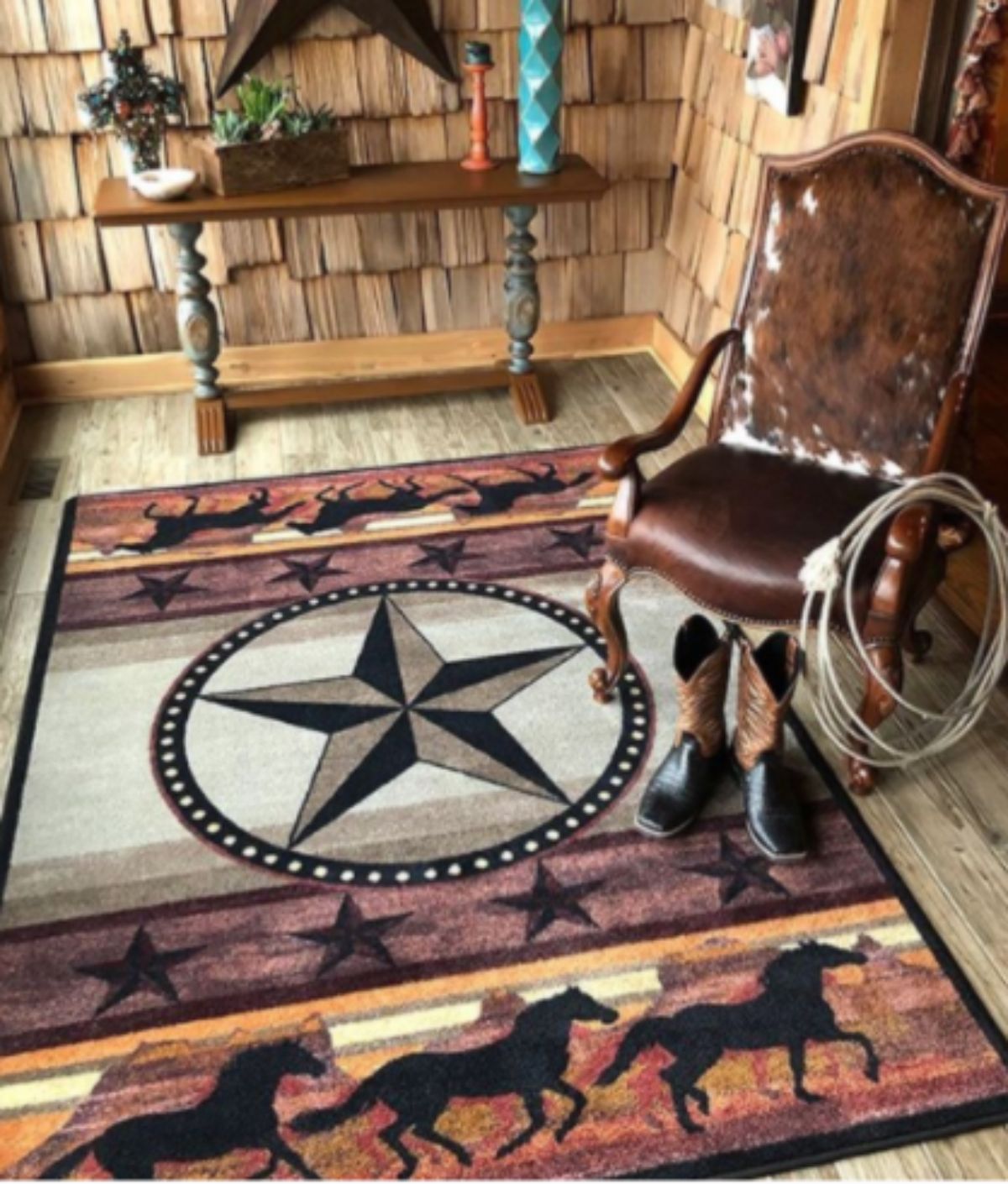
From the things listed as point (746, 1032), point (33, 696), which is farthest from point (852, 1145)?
point (33, 696)

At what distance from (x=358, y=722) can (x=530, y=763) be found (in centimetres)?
35

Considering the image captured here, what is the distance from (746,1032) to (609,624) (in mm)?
785

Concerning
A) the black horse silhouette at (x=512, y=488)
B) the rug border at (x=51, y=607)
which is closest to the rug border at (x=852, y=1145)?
the rug border at (x=51, y=607)

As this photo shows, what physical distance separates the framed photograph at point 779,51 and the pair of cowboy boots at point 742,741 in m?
1.39

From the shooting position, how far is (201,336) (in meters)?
3.29

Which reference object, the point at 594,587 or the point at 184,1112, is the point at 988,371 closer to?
the point at 594,587

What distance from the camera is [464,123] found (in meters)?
3.43

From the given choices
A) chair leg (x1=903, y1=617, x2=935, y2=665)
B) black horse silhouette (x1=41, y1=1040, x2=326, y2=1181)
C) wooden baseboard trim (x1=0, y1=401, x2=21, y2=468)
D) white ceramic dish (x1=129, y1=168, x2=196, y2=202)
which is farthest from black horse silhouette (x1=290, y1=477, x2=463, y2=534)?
black horse silhouette (x1=41, y1=1040, x2=326, y2=1181)

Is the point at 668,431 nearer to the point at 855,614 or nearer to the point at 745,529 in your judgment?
the point at 745,529

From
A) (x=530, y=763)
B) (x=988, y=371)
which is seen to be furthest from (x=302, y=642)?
(x=988, y=371)

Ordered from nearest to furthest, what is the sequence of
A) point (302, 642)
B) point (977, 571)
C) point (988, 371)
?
point (302, 642) → point (977, 571) → point (988, 371)

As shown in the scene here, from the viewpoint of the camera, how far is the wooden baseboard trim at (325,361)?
3600 millimetres

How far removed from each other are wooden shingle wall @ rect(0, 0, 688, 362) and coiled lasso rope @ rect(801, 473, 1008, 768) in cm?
180

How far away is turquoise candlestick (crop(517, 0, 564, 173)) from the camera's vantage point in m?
3.01
